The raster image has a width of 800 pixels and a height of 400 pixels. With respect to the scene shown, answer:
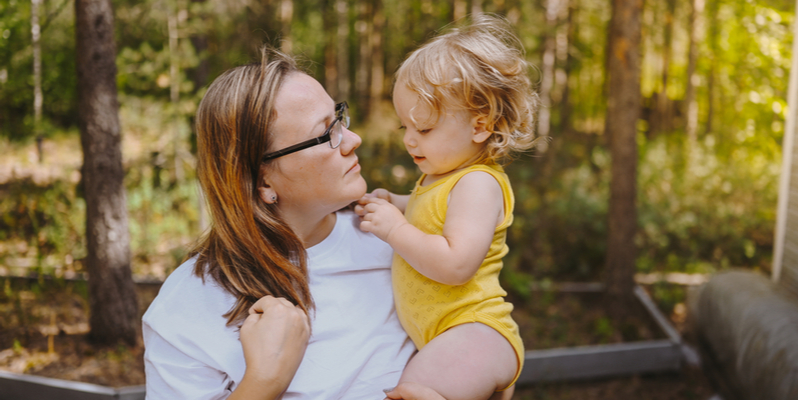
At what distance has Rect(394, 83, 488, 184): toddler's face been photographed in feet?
5.42

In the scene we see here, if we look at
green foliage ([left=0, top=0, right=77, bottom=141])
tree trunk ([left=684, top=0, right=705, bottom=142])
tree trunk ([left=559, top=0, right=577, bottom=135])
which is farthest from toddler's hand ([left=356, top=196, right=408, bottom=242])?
tree trunk ([left=684, top=0, right=705, bottom=142])

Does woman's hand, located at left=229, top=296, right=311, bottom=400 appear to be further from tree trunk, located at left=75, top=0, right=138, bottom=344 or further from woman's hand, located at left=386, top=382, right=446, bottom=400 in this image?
tree trunk, located at left=75, top=0, right=138, bottom=344

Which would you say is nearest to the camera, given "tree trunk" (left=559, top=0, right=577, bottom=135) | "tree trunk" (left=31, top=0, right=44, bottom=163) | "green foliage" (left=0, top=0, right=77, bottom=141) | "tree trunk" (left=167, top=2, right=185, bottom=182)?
"green foliage" (left=0, top=0, right=77, bottom=141)

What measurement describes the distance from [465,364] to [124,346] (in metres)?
3.39

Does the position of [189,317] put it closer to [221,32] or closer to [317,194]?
[317,194]

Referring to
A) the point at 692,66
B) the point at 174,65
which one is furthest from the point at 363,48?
the point at 174,65

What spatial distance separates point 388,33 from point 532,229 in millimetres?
13714

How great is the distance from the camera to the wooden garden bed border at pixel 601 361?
4.44 m

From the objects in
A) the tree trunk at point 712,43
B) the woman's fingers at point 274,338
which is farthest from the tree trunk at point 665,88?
the woman's fingers at point 274,338

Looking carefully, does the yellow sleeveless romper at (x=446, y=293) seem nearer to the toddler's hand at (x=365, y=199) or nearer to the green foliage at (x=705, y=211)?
the toddler's hand at (x=365, y=199)

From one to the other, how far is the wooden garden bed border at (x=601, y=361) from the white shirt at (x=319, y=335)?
2.98 meters

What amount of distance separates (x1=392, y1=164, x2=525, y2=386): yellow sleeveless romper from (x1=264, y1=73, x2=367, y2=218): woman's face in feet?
0.81

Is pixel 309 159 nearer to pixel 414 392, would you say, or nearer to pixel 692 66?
pixel 414 392

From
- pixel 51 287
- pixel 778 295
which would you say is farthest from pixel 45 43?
pixel 778 295
